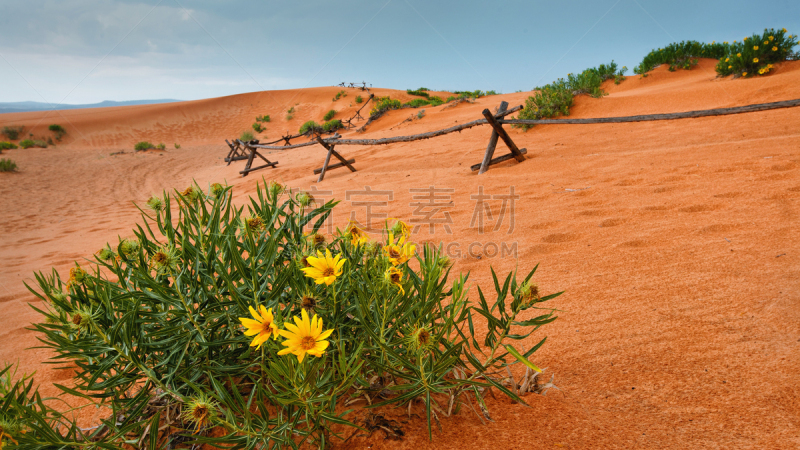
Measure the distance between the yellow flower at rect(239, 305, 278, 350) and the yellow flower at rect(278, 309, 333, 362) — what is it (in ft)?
0.12

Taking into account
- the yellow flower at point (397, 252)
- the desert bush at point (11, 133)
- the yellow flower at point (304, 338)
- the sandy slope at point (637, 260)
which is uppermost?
the desert bush at point (11, 133)

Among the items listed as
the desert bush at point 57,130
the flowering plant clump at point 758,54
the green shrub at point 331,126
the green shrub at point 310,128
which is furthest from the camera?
the desert bush at point 57,130

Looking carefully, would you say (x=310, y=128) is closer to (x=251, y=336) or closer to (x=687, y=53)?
(x=687, y=53)

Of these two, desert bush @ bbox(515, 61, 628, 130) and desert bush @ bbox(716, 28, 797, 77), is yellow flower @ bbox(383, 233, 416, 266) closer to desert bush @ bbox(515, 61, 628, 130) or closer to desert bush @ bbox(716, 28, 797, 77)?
desert bush @ bbox(515, 61, 628, 130)

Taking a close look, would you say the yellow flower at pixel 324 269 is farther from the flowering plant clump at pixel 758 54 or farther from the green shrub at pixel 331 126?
the green shrub at pixel 331 126

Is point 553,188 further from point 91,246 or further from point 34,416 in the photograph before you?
point 91,246

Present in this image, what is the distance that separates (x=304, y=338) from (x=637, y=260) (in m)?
2.13

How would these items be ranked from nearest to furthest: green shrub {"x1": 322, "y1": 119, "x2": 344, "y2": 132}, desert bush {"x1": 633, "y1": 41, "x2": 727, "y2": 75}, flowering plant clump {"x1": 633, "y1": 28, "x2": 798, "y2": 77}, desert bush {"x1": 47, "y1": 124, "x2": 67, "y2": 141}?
flowering plant clump {"x1": 633, "y1": 28, "x2": 798, "y2": 77} < desert bush {"x1": 633, "y1": 41, "x2": 727, "y2": 75} < green shrub {"x1": 322, "y1": 119, "x2": 344, "y2": 132} < desert bush {"x1": 47, "y1": 124, "x2": 67, "y2": 141}

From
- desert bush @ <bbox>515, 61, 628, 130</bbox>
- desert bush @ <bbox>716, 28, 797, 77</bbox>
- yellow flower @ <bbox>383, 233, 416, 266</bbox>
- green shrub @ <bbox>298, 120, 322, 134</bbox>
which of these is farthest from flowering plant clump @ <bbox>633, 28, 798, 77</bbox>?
green shrub @ <bbox>298, 120, 322, 134</bbox>

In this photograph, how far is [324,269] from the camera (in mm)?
860

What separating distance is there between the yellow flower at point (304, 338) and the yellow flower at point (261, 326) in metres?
0.04

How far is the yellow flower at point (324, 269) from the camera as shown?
825 mm

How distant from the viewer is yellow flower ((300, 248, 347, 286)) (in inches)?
32.5

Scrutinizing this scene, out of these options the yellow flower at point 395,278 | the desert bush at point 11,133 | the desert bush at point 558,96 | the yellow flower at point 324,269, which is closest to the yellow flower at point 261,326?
the yellow flower at point 324,269
